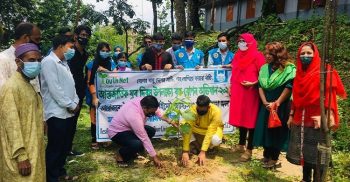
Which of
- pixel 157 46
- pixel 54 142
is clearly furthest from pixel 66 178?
pixel 157 46

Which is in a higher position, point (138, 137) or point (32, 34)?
point (32, 34)

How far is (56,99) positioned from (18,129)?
90cm

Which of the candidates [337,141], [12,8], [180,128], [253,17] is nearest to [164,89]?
[180,128]

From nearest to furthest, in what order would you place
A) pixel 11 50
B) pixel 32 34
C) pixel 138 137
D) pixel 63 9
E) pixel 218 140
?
pixel 11 50 → pixel 32 34 → pixel 138 137 → pixel 218 140 → pixel 63 9

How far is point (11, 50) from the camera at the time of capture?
3553mm

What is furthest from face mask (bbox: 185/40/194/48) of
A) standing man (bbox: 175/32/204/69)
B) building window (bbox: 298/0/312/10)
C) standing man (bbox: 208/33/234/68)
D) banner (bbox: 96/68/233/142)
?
building window (bbox: 298/0/312/10)

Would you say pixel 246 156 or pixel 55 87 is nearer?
pixel 55 87

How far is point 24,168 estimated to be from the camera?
112 inches

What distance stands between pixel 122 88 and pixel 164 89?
678 mm

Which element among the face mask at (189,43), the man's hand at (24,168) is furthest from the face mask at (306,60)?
the man's hand at (24,168)

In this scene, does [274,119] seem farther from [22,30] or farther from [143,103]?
[22,30]

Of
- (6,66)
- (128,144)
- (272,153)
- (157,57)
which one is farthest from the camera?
(157,57)

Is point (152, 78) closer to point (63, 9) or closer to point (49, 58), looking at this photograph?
point (49, 58)

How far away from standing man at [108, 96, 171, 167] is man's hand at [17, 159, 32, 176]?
172cm
